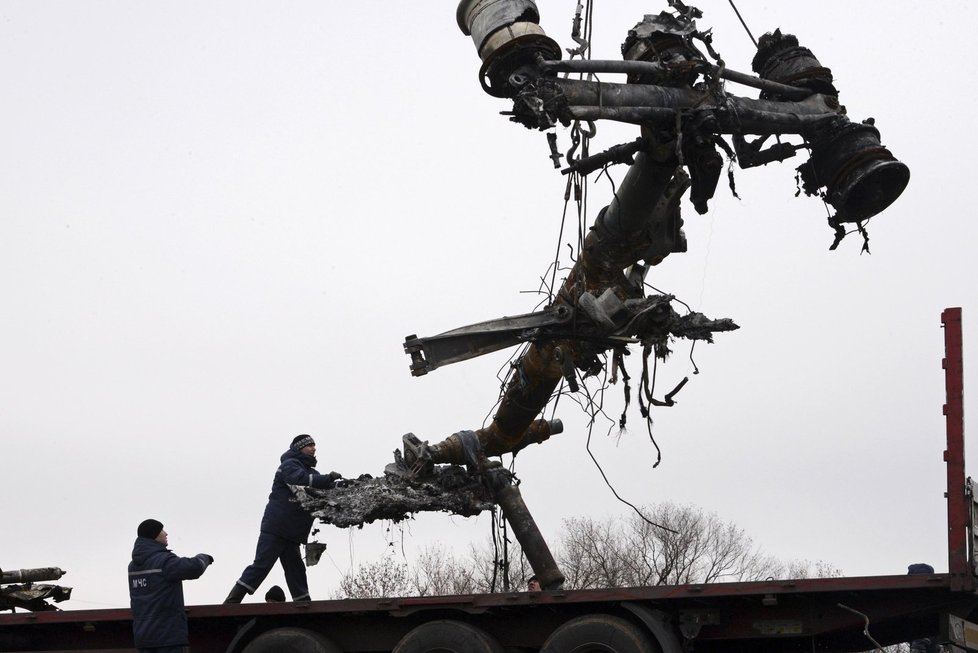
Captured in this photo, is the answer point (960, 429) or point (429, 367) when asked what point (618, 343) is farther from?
point (960, 429)

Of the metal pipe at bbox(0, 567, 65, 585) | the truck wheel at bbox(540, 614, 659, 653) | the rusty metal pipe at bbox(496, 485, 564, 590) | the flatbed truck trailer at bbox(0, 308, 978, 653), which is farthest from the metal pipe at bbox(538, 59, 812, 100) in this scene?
the metal pipe at bbox(0, 567, 65, 585)

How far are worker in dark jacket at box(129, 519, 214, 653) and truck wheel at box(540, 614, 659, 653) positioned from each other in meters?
2.90

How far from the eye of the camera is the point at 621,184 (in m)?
10.5

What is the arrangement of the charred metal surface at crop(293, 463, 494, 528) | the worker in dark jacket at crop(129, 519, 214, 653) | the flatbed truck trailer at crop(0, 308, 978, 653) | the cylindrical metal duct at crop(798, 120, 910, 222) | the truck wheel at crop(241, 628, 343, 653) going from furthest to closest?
the charred metal surface at crop(293, 463, 494, 528) < the truck wheel at crop(241, 628, 343, 653) < the worker in dark jacket at crop(129, 519, 214, 653) < the cylindrical metal duct at crop(798, 120, 910, 222) < the flatbed truck trailer at crop(0, 308, 978, 653)

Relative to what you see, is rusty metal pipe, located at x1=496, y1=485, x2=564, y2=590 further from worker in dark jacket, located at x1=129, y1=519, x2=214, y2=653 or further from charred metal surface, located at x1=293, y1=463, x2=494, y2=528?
worker in dark jacket, located at x1=129, y1=519, x2=214, y2=653

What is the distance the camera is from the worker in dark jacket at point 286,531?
11.9 meters

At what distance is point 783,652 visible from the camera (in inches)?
393

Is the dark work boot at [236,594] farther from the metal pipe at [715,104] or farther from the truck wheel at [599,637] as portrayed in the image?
the metal pipe at [715,104]

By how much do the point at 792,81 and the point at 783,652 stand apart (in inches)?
176

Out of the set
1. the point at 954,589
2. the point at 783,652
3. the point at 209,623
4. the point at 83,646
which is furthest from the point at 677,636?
the point at 83,646

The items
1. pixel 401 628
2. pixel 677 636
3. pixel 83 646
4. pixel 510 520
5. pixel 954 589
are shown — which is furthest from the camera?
pixel 510 520

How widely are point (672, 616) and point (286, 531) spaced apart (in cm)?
390

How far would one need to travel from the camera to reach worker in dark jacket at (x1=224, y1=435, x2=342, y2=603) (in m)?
11.9

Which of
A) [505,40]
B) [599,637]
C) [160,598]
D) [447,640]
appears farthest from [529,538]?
[505,40]
